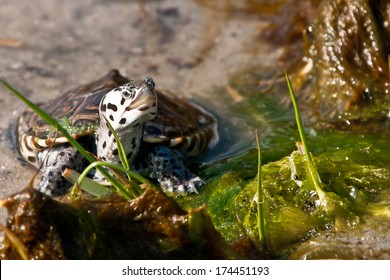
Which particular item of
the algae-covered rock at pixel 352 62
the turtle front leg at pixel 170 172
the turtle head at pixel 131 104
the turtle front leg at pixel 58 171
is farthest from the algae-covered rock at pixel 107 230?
the algae-covered rock at pixel 352 62

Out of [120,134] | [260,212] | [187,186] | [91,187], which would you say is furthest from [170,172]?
[260,212]

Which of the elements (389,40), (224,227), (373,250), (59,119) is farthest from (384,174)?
(59,119)

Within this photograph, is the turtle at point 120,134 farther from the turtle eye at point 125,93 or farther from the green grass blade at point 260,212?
the green grass blade at point 260,212

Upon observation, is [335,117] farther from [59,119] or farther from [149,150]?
[59,119]

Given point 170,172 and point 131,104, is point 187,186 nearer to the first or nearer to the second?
point 170,172

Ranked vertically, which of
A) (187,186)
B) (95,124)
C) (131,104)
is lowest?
(187,186)

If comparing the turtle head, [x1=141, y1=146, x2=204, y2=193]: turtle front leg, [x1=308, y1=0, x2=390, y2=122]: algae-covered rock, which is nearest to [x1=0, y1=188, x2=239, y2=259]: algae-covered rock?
the turtle head
